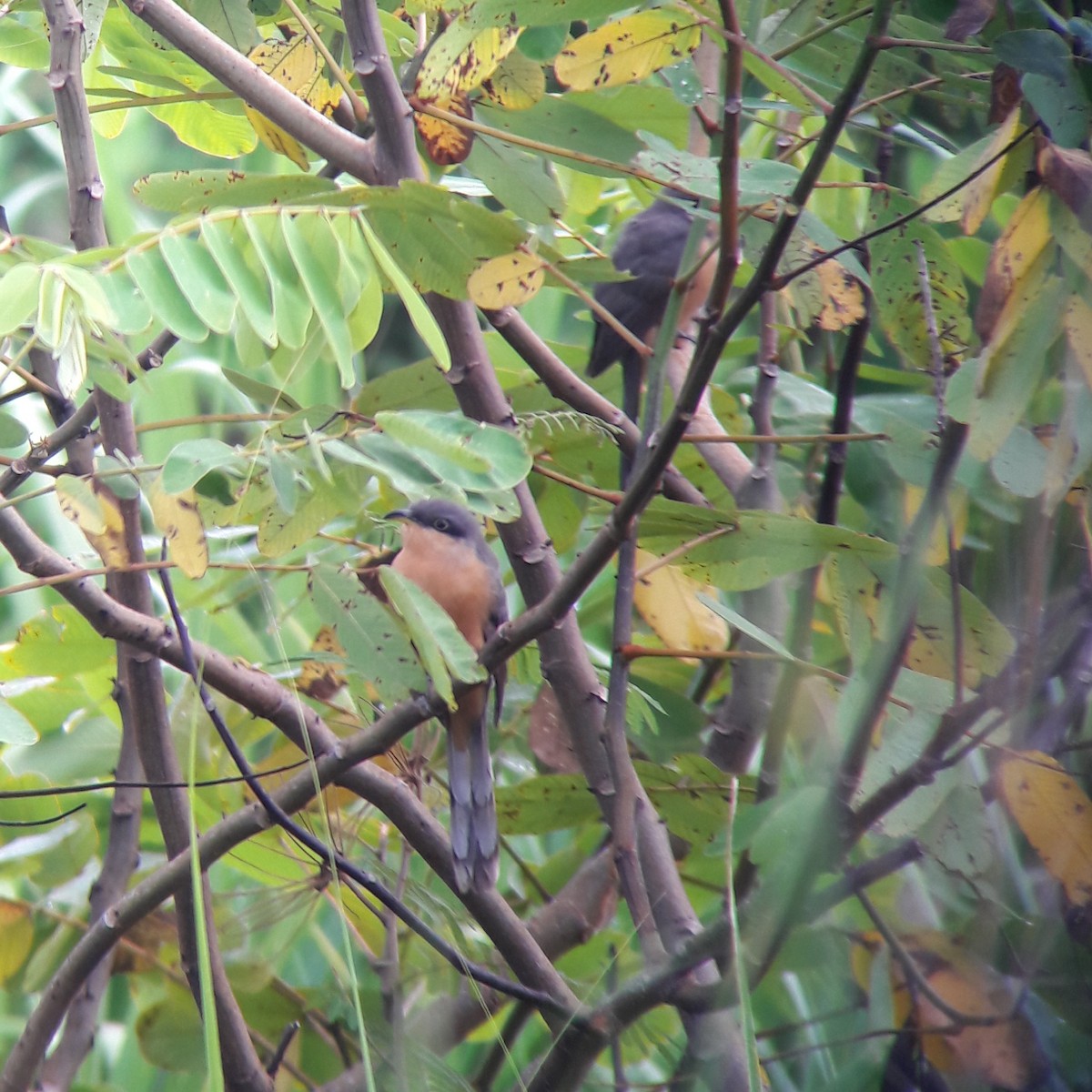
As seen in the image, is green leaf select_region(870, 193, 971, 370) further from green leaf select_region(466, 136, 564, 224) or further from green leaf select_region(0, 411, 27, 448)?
green leaf select_region(0, 411, 27, 448)

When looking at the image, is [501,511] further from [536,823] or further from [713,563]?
[536,823]

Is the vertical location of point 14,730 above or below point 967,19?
below

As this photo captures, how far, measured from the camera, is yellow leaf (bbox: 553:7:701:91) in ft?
4.61

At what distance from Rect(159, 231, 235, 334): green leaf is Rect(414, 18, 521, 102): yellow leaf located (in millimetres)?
375

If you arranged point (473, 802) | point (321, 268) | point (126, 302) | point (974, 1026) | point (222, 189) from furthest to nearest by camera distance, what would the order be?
point (473, 802)
point (222, 189)
point (321, 268)
point (126, 302)
point (974, 1026)

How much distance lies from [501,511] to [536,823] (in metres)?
0.89

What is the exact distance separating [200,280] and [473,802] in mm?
1208

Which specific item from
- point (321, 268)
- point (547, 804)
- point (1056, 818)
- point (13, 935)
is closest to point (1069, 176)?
point (1056, 818)

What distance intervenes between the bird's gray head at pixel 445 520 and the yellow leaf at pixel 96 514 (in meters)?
0.99

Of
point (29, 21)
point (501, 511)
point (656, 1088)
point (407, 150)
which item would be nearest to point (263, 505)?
point (501, 511)

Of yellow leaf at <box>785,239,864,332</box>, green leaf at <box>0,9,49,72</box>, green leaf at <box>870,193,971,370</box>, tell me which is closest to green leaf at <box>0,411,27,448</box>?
green leaf at <box>0,9,49,72</box>

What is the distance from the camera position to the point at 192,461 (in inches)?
48.9

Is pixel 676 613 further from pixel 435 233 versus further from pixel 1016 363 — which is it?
pixel 1016 363

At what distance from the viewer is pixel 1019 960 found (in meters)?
0.69
